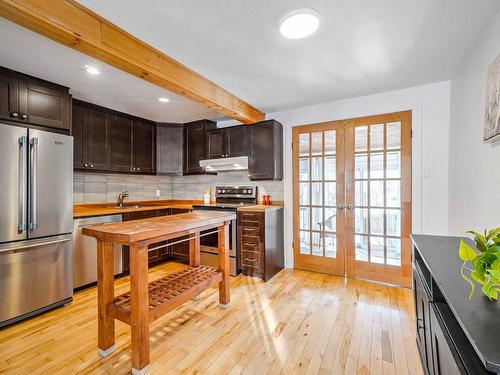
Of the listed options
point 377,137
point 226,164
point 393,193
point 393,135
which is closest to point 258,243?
point 226,164

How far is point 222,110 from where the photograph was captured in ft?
9.79

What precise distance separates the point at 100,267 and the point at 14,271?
1.11 metres

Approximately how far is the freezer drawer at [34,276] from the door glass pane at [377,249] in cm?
349

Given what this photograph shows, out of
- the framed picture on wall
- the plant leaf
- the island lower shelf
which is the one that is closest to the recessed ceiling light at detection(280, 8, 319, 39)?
the framed picture on wall

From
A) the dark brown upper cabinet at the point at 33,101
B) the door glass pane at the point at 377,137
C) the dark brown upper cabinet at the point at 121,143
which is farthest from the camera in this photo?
the dark brown upper cabinet at the point at 121,143

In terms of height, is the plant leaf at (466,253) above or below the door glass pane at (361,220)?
above

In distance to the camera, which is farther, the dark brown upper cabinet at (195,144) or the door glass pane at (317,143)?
the dark brown upper cabinet at (195,144)

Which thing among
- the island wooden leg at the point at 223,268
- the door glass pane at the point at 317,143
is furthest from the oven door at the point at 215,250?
the door glass pane at the point at 317,143

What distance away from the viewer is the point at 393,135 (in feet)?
9.71

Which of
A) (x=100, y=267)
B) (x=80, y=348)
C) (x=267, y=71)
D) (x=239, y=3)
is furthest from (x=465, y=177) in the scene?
(x=80, y=348)

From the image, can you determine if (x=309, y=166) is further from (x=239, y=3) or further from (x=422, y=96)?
(x=239, y=3)

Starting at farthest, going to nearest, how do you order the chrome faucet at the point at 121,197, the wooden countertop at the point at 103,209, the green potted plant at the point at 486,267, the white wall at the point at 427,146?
the chrome faucet at the point at 121,197
the wooden countertop at the point at 103,209
the white wall at the point at 427,146
the green potted plant at the point at 486,267

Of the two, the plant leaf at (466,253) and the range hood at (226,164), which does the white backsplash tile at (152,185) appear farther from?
the plant leaf at (466,253)

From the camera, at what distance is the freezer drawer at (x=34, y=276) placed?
7.02 ft
